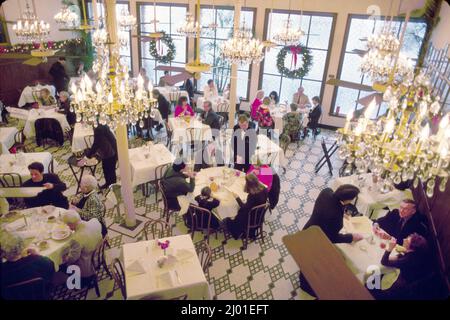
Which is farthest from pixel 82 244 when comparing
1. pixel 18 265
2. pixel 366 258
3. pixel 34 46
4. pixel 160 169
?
pixel 34 46

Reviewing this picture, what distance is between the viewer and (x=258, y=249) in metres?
5.56

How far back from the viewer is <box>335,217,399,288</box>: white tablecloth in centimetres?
407

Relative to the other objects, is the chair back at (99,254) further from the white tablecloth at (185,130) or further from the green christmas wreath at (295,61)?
the green christmas wreath at (295,61)

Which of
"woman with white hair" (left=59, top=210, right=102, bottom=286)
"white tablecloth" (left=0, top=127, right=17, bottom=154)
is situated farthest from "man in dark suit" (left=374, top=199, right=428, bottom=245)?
"white tablecloth" (left=0, top=127, right=17, bottom=154)

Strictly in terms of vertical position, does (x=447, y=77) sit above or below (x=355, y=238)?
above

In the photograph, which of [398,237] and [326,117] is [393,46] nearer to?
[398,237]

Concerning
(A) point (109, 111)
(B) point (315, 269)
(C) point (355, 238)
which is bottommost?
(C) point (355, 238)

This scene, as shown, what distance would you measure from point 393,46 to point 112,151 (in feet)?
19.3

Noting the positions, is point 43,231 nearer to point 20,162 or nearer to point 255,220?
point 20,162

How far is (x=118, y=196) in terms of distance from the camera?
21.1 ft

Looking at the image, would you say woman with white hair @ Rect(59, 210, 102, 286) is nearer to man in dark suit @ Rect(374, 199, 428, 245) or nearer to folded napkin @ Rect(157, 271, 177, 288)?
folded napkin @ Rect(157, 271, 177, 288)

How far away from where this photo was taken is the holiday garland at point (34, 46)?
36.4 ft

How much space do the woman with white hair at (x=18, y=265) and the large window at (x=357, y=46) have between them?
807cm
